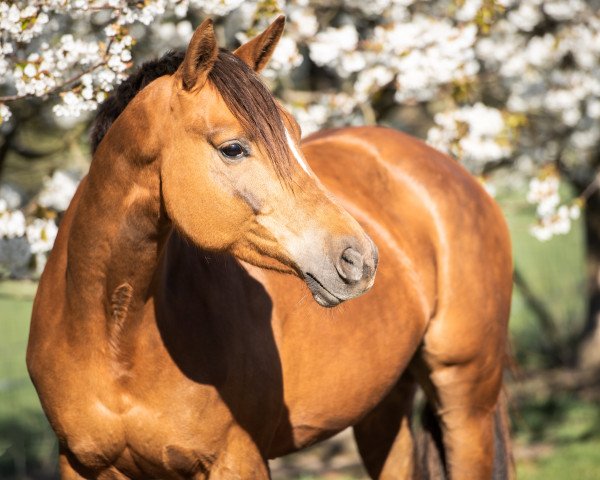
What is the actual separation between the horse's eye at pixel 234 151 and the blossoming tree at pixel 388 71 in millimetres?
1033

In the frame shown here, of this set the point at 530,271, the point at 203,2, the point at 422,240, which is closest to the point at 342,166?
the point at 422,240

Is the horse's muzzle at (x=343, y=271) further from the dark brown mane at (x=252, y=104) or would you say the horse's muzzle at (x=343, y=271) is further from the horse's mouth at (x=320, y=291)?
the dark brown mane at (x=252, y=104)

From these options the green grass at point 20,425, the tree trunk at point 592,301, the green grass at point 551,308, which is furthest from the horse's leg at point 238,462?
the tree trunk at point 592,301

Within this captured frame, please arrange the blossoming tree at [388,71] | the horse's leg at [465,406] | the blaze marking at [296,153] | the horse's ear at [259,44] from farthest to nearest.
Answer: the horse's leg at [465,406] < the blossoming tree at [388,71] < the horse's ear at [259,44] < the blaze marking at [296,153]

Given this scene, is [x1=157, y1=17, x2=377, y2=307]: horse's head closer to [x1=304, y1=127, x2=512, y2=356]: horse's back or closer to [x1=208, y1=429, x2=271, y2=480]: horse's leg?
[x1=208, y1=429, x2=271, y2=480]: horse's leg

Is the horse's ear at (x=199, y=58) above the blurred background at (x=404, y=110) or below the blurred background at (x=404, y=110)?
above

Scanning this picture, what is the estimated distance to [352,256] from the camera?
2291mm

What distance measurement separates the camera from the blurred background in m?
3.65

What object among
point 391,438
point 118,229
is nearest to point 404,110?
point 391,438

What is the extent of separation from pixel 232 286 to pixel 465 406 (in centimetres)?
145

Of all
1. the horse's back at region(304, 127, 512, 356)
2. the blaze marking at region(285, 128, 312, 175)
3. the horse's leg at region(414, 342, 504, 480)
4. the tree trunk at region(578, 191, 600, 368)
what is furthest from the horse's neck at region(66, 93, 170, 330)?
the tree trunk at region(578, 191, 600, 368)

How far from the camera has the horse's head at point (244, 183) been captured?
7.66 ft

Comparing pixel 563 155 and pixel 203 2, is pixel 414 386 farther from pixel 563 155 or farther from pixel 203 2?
pixel 563 155

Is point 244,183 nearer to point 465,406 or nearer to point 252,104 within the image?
point 252,104
